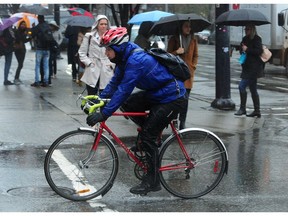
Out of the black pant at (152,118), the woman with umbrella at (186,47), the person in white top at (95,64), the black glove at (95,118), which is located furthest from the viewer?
the woman with umbrella at (186,47)

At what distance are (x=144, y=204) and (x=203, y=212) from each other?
59 centimetres

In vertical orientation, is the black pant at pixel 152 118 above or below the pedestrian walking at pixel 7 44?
below

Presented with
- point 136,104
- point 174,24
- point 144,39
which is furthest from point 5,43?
point 136,104

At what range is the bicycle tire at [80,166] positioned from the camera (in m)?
6.29

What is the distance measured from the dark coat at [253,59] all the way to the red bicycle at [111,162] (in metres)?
5.44

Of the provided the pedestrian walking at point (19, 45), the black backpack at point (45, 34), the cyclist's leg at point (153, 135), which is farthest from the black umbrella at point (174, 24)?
the pedestrian walking at point (19, 45)

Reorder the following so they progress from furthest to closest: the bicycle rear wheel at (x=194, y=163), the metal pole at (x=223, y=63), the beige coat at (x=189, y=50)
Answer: the metal pole at (x=223, y=63) → the beige coat at (x=189, y=50) → the bicycle rear wheel at (x=194, y=163)

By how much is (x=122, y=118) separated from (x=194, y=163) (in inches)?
196

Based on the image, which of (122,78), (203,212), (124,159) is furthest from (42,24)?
(203,212)

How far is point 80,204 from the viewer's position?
6.18m

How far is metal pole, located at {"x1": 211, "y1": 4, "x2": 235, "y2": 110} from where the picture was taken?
12797 mm

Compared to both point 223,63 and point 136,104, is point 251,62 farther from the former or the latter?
point 136,104

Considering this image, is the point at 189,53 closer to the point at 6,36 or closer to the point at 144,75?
the point at 144,75

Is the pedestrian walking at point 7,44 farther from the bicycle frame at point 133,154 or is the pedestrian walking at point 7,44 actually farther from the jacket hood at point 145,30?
the bicycle frame at point 133,154
